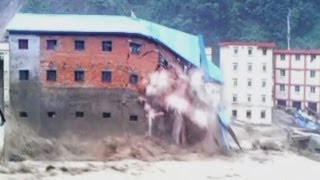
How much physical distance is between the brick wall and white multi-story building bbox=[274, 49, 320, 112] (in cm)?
1802

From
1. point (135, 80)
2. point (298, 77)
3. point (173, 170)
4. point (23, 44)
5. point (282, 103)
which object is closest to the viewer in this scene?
point (173, 170)

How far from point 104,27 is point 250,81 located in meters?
15.9

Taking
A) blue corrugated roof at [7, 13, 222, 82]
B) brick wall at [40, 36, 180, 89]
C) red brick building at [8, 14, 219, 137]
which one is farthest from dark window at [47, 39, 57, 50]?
blue corrugated roof at [7, 13, 222, 82]

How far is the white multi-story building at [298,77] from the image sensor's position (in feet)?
149

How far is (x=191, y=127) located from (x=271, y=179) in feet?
23.0

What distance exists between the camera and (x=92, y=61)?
102 feet

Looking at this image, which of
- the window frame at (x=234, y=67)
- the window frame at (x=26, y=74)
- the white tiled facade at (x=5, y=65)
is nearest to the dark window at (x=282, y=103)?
the window frame at (x=234, y=67)

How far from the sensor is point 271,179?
26.3 metres

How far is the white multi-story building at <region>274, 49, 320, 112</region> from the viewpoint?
149ft

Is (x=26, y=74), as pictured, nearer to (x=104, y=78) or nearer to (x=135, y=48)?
(x=104, y=78)

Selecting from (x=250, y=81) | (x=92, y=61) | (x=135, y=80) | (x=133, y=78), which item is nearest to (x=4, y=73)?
(x=92, y=61)

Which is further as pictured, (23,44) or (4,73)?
(23,44)

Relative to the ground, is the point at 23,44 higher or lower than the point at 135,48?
higher

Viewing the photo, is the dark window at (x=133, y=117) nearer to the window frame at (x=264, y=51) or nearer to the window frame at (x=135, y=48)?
the window frame at (x=135, y=48)
